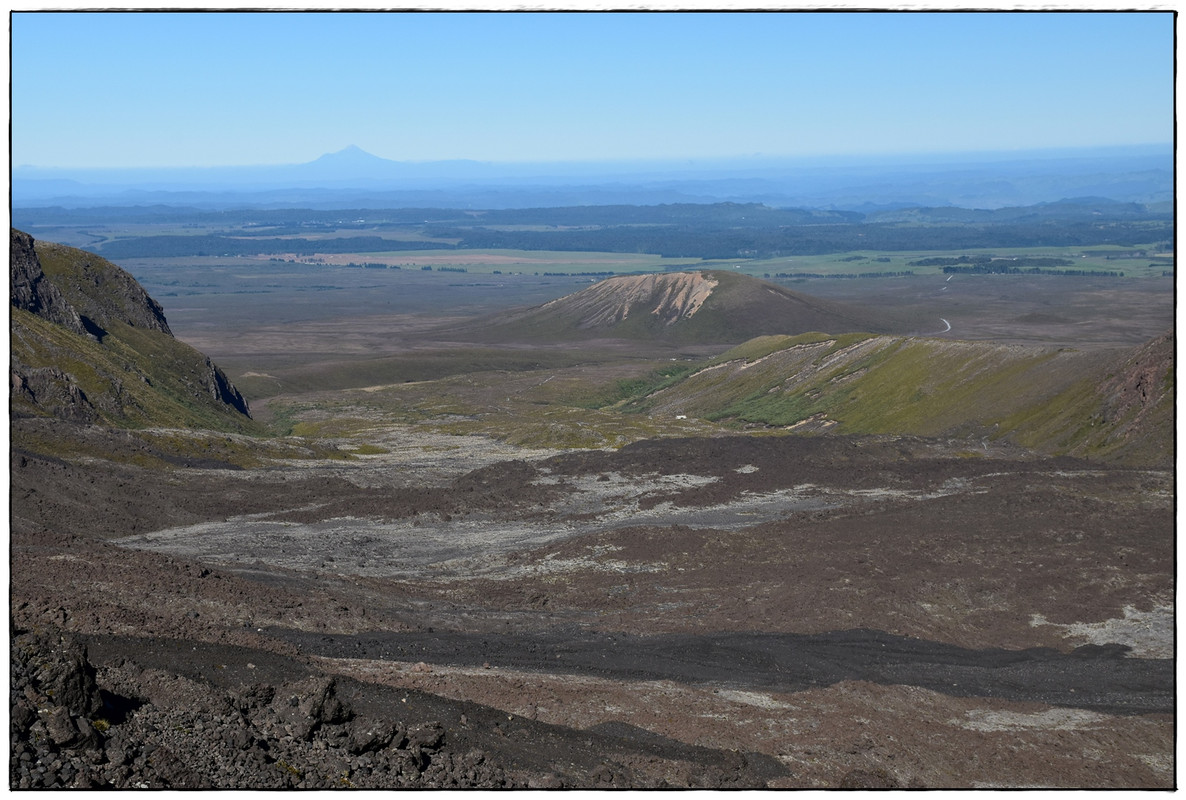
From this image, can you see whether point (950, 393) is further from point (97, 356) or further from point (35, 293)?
point (35, 293)

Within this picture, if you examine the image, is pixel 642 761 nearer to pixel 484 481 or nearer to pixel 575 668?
pixel 575 668

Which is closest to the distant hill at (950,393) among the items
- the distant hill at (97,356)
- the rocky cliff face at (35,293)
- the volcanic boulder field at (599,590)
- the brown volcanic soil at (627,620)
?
the volcanic boulder field at (599,590)

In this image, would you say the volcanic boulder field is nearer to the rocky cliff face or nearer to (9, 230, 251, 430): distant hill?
the rocky cliff face

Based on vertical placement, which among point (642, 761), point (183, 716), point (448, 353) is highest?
point (183, 716)

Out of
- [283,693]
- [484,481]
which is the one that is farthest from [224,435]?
[283,693]

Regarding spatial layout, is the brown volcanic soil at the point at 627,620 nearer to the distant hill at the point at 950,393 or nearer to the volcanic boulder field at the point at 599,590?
the volcanic boulder field at the point at 599,590
